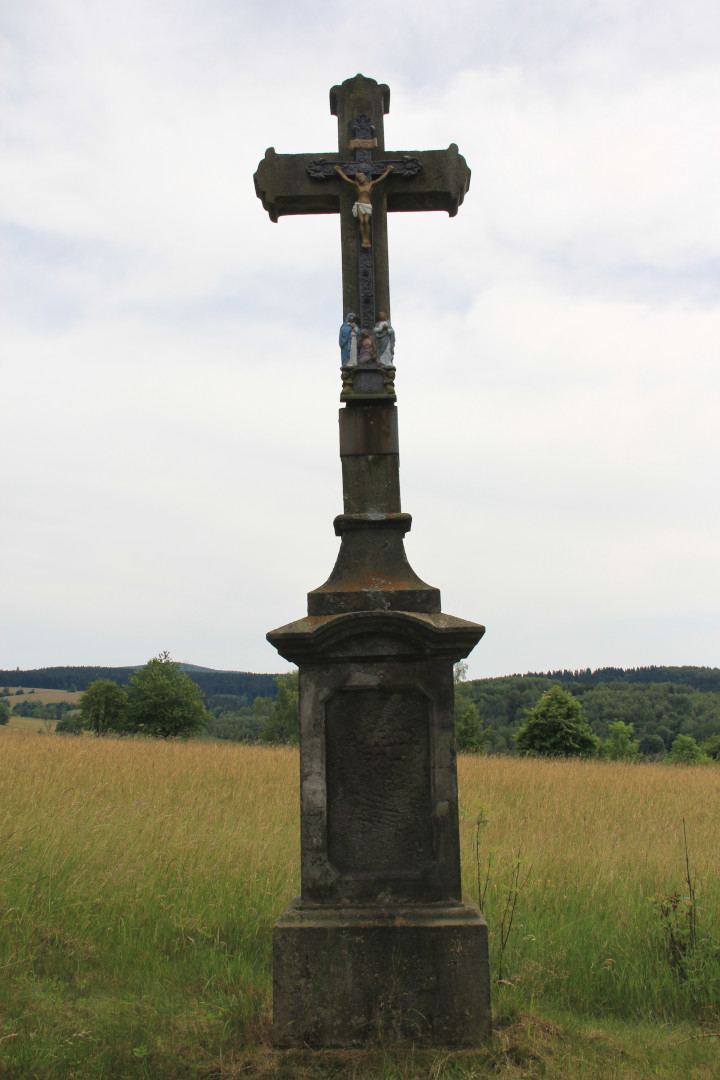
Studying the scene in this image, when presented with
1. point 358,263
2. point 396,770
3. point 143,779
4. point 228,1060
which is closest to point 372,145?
point 358,263

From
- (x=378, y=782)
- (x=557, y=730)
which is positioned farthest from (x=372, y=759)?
(x=557, y=730)

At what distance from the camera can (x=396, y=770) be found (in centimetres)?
385

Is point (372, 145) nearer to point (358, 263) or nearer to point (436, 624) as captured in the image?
point (358, 263)

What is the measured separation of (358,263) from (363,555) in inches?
71.9

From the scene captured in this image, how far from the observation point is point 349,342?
445 cm

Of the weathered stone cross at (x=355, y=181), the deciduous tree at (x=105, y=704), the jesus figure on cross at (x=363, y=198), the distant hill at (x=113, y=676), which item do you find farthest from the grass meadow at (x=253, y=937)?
the distant hill at (x=113, y=676)

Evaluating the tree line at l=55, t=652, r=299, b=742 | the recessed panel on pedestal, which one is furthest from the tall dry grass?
the tree line at l=55, t=652, r=299, b=742

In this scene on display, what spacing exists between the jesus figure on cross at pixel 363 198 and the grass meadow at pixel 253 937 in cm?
348

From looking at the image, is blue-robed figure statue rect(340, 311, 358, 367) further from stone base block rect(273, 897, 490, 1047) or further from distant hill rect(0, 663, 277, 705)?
distant hill rect(0, 663, 277, 705)

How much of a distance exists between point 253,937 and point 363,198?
470cm

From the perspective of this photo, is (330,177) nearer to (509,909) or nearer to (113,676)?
(509,909)

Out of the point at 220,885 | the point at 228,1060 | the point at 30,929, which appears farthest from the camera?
the point at 220,885

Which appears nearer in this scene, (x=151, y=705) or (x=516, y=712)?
(x=151, y=705)

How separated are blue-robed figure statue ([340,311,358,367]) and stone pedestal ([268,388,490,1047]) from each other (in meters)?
1.36
